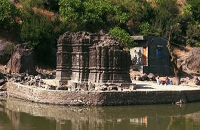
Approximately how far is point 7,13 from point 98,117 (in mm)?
25883

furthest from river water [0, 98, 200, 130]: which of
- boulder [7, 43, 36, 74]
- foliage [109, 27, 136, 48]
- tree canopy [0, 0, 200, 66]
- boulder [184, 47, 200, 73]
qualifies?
boulder [184, 47, 200, 73]

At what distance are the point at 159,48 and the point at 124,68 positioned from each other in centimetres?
1669

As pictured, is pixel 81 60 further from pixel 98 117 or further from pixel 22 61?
pixel 22 61

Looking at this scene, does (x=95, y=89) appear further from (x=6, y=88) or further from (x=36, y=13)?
(x=36, y=13)

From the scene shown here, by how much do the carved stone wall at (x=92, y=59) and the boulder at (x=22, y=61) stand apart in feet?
20.9

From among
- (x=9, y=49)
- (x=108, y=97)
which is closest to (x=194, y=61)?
(x=9, y=49)

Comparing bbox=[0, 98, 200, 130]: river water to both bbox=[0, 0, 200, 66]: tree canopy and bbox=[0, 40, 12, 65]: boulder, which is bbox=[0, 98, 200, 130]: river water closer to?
bbox=[0, 40, 12, 65]: boulder

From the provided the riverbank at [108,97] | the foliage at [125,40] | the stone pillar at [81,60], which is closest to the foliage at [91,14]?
the foliage at [125,40]

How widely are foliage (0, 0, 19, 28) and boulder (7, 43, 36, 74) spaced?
26.9ft

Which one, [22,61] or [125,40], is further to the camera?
[125,40]

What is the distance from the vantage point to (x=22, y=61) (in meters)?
31.4

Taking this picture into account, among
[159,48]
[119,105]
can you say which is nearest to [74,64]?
[119,105]

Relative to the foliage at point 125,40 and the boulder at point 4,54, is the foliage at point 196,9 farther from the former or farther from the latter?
the boulder at point 4,54

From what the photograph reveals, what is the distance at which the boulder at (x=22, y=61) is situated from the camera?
31353 millimetres
